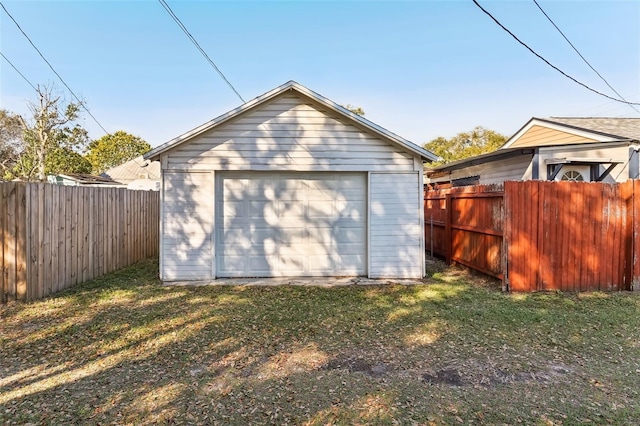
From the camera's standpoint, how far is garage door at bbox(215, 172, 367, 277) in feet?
25.5

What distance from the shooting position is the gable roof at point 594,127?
10492 millimetres

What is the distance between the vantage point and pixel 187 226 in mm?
7504

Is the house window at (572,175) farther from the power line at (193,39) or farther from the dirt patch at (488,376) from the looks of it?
the power line at (193,39)

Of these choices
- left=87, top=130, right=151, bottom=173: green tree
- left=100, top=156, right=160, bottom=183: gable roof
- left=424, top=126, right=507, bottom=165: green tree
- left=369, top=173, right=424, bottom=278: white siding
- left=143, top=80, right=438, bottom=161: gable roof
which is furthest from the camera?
left=87, top=130, right=151, bottom=173: green tree

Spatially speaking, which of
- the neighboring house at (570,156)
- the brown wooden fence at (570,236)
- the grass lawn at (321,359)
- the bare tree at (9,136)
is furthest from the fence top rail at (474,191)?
the bare tree at (9,136)

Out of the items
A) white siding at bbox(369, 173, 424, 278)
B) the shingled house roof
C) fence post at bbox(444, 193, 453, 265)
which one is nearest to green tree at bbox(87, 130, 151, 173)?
fence post at bbox(444, 193, 453, 265)

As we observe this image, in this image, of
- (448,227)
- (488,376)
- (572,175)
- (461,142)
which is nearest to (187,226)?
(488,376)

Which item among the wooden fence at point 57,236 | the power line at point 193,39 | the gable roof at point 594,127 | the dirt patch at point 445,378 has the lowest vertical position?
the dirt patch at point 445,378

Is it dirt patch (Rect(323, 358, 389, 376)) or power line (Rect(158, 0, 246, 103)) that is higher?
power line (Rect(158, 0, 246, 103))

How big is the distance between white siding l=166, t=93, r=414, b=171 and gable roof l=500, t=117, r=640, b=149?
700 centimetres

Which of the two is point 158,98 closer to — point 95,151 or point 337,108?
point 337,108

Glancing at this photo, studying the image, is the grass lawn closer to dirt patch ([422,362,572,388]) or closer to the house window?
dirt patch ([422,362,572,388])

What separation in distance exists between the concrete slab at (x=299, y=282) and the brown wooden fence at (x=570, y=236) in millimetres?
1975

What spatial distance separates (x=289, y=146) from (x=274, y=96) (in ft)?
3.46
